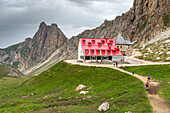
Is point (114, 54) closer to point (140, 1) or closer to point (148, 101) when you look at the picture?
point (148, 101)

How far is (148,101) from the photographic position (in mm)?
22656

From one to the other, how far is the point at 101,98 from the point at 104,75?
58.7 ft

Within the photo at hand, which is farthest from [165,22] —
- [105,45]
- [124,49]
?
[105,45]

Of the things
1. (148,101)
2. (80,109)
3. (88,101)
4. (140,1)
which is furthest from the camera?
(140,1)

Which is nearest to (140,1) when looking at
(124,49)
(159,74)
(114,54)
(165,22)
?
(165,22)

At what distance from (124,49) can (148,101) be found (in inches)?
2403

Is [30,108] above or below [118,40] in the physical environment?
below

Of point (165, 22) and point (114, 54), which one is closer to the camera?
point (114, 54)

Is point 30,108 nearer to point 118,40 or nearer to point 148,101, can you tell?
point 148,101

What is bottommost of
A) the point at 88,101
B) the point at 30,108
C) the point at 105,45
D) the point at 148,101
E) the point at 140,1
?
the point at 30,108

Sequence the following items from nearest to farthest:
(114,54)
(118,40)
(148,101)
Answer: (148,101), (114,54), (118,40)

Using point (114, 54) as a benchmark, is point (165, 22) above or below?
above

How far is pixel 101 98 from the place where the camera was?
28.4 metres

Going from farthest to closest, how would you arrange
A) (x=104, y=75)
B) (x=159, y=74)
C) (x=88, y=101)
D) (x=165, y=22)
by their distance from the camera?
1. (x=165, y=22)
2. (x=104, y=75)
3. (x=159, y=74)
4. (x=88, y=101)
